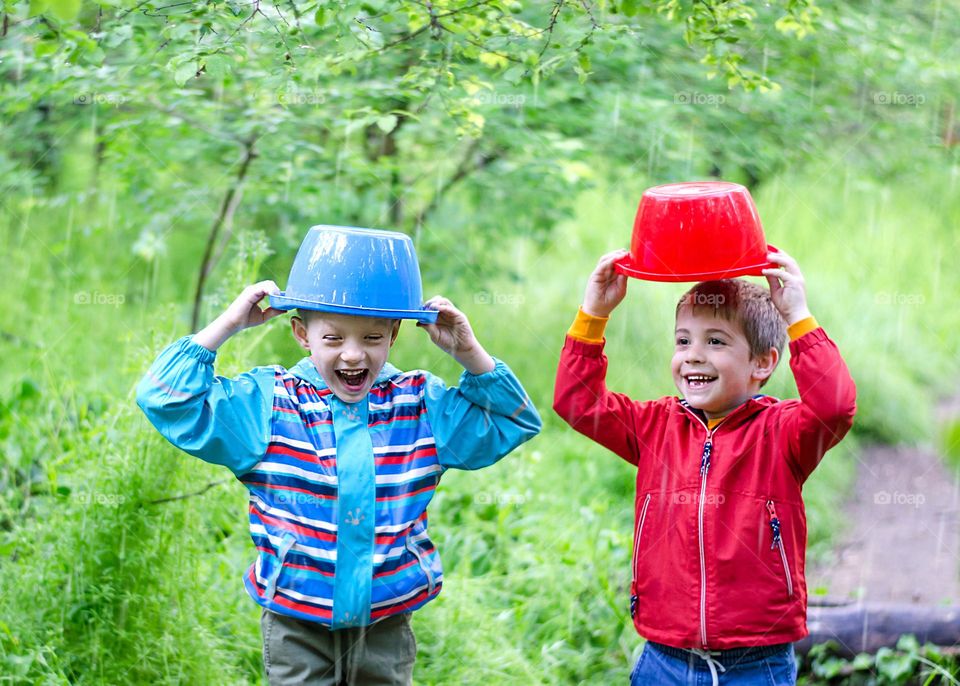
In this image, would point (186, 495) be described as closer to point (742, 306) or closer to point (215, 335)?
point (215, 335)

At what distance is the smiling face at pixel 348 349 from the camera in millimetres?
2729

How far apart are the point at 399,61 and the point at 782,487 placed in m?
2.98

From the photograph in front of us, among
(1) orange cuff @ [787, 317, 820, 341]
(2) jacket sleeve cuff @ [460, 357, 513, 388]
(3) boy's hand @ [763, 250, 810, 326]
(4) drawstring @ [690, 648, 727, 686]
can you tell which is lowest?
(4) drawstring @ [690, 648, 727, 686]

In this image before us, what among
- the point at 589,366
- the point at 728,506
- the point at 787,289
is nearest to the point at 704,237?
the point at 787,289

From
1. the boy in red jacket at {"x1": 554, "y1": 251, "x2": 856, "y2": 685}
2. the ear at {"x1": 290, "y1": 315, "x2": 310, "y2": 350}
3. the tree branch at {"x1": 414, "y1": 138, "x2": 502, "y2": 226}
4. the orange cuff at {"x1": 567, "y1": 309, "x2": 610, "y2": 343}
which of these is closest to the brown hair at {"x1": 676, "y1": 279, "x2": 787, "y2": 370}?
the boy in red jacket at {"x1": 554, "y1": 251, "x2": 856, "y2": 685}

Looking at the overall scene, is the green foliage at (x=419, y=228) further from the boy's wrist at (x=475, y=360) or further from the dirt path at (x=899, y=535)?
the boy's wrist at (x=475, y=360)

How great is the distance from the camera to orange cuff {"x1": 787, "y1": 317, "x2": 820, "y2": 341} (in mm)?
2723

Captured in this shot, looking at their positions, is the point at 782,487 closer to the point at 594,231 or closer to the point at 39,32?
the point at 39,32

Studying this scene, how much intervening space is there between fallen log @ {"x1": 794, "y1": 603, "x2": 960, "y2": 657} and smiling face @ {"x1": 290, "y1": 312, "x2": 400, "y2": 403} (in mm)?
2194

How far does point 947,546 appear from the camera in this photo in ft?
19.5

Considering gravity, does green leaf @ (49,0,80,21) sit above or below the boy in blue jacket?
above

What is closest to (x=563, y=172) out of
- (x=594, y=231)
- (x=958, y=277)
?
(x=594, y=231)

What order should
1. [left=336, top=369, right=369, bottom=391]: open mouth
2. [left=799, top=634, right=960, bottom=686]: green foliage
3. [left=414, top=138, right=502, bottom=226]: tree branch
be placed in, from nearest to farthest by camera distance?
[left=336, top=369, right=369, bottom=391]: open mouth
[left=799, top=634, right=960, bottom=686]: green foliage
[left=414, top=138, right=502, bottom=226]: tree branch

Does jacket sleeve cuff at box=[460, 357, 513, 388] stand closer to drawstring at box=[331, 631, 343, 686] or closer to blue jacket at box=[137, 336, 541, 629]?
blue jacket at box=[137, 336, 541, 629]
